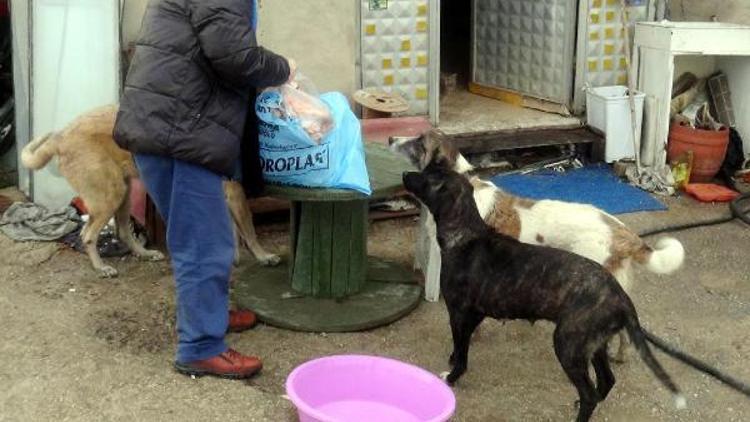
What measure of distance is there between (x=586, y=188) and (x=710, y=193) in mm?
899

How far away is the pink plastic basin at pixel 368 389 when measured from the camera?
369 centimetres

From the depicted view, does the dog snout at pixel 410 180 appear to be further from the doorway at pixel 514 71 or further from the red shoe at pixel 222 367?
the doorway at pixel 514 71

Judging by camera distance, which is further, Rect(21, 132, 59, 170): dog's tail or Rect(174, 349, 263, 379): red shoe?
Rect(21, 132, 59, 170): dog's tail

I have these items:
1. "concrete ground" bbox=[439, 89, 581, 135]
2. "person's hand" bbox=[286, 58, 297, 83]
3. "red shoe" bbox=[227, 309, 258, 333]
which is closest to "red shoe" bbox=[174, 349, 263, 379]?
"red shoe" bbox=[227, 309, 258, 333]

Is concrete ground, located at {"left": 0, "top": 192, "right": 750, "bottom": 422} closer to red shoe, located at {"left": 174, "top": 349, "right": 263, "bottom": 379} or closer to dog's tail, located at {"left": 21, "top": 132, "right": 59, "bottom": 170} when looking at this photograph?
red shoe, located at {"left": 174, "top": 349, "right": 263, "bottom": 379}

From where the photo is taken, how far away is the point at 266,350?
4.52 m

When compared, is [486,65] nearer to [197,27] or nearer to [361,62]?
[361,62]

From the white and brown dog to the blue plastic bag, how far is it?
35 centimetres

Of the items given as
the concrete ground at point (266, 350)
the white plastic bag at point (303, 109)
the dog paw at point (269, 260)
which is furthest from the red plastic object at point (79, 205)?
the white plastic bag at point (303, 109)

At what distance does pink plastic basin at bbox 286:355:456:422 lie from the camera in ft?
12.1

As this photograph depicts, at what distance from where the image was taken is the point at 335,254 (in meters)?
4.92

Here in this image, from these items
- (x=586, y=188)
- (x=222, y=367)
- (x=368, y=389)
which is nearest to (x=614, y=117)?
(x=586, y=188)

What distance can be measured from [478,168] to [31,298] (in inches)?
139

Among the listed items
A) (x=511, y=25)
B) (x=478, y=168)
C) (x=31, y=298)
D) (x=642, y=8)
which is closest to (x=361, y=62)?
(x=478, y=168)
